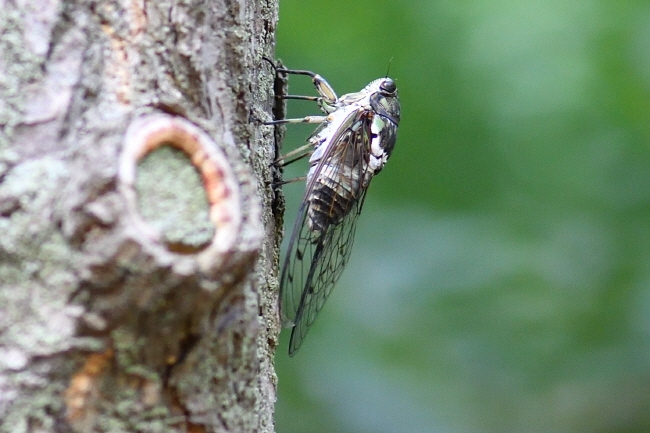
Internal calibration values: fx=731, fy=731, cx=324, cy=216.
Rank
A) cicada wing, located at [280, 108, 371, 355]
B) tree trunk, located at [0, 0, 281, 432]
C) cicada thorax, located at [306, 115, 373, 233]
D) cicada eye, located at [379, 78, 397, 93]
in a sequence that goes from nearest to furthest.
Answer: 1. tree trunk, located at [0, 0, 281, 432]
2. cicada wing, located at [280, 108, 371, 355]
3. cicada thorax, located at [306, 115, 373, 233]
4. cicada eye, located at [379, 78, 397, 93]

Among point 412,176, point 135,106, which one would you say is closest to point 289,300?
point 412,176

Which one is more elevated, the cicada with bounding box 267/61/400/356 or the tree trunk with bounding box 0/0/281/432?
the cicada with bounding box 267/61/400/356

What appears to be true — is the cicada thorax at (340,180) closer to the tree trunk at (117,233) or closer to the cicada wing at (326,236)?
the cicada wing at (326,236)

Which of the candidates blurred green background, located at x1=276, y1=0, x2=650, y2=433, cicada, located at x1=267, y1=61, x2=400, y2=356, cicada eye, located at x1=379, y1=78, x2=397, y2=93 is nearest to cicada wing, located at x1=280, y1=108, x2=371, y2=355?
cicada, located at x1=267, y1=61, x2=400, y2=356

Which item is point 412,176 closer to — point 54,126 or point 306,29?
point 306,29

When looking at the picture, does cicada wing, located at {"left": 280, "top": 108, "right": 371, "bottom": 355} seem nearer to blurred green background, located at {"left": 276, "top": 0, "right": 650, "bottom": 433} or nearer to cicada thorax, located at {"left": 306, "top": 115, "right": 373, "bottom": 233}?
cicada thorax, located at {"left": 306, "top": 115, "right": 373, "bottom": 233}

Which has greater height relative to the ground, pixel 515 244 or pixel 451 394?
pixel 515 244
